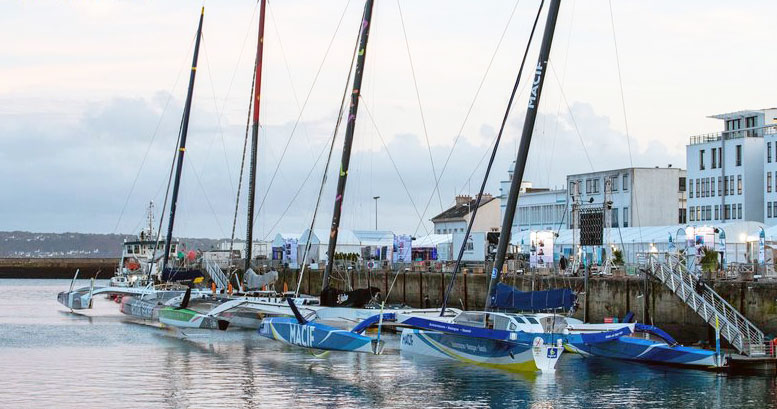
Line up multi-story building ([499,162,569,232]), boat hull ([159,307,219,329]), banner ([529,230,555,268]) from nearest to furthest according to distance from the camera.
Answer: boat hull ([159,307,219,329]), banner ([529,230,555,268]), multi-story building ([499,162,569,232])

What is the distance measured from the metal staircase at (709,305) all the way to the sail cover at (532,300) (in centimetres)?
521

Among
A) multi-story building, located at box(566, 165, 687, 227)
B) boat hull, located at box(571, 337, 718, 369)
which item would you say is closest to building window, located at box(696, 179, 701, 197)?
multi-story building, located at box(566, 165, 687, 227)

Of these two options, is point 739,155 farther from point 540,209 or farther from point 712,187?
point 540,209

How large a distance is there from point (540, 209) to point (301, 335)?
262ft

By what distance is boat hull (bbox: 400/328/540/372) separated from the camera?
4206 centimetres

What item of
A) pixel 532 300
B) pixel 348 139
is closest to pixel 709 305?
pixel 532 300

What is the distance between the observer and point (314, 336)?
46.4 meters

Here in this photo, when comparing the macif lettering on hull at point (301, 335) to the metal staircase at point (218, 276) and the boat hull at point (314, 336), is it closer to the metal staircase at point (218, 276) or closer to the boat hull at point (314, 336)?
the boat hull at point (314, 336)

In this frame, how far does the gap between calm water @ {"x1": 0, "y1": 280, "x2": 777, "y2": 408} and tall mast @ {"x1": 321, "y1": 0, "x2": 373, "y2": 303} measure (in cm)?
442

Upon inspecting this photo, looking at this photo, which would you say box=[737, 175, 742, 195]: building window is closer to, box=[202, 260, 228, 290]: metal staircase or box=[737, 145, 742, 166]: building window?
box=[737, 145, 742, 166]: building window

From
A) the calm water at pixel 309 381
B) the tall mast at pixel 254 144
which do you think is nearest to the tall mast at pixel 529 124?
the calm water at pixel 309 381

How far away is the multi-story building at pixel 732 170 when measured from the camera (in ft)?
335

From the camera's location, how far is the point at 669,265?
1909 inches

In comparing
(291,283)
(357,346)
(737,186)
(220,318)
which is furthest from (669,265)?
(737,186)
